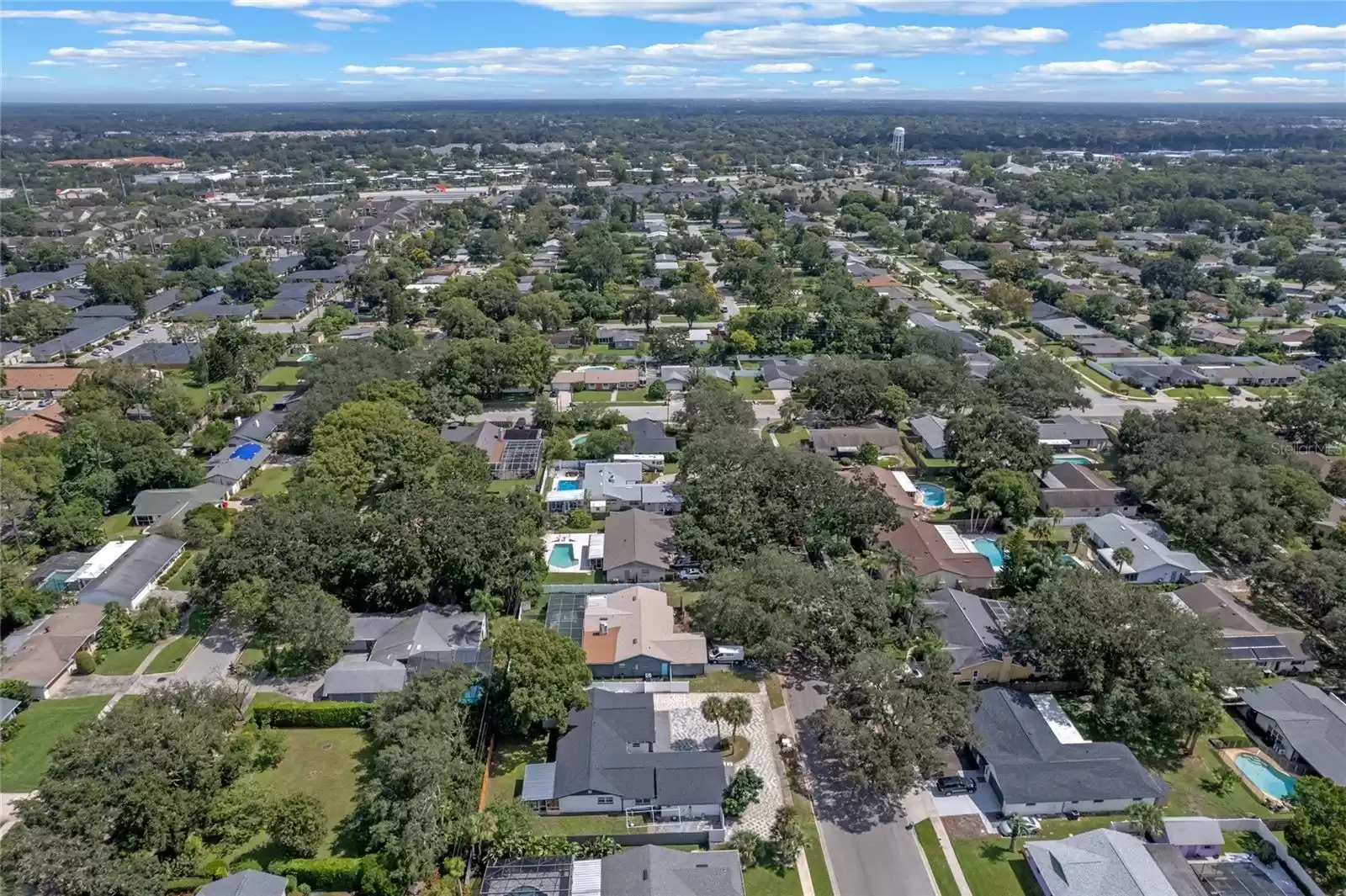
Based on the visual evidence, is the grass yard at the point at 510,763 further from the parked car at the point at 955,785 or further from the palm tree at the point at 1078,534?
the palm tree at the point at 1078,534

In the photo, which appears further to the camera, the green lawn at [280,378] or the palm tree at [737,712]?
the green lawn at [280,378]

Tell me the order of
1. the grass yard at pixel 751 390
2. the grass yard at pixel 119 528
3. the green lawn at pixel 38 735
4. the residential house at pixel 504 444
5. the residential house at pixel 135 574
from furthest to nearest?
the grass yard at pixel 751 390 → the residential house at pixel 504 444 → the grass yard at pixel 119 528 → the residential house at pixel 135 574 → the green lawn at pixel 38 735

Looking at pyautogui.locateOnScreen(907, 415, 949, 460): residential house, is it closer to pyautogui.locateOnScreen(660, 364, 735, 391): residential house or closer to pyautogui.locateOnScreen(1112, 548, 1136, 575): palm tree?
pyautogui.locateOnScreen(1112, 548, 1136, 575): palm tree

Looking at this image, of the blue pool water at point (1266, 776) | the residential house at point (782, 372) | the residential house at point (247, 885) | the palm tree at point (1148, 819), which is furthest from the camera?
the residential house at point (782, 372)

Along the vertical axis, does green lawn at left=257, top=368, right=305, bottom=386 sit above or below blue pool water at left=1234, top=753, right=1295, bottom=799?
above

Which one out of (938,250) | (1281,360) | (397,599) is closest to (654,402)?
(397,599)

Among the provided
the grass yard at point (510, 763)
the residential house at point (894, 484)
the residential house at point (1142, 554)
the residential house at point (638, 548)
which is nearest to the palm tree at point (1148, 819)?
the residential house at point (1142, 554)

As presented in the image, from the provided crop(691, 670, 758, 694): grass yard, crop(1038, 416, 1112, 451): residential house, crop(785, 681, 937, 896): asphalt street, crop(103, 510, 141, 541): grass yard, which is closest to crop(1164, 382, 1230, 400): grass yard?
crop(1038, 416, 1112, 451): residential house

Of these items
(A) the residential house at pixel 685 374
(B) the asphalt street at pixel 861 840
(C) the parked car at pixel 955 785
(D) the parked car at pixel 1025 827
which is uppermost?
(A) the residential house at pixel 685 374
